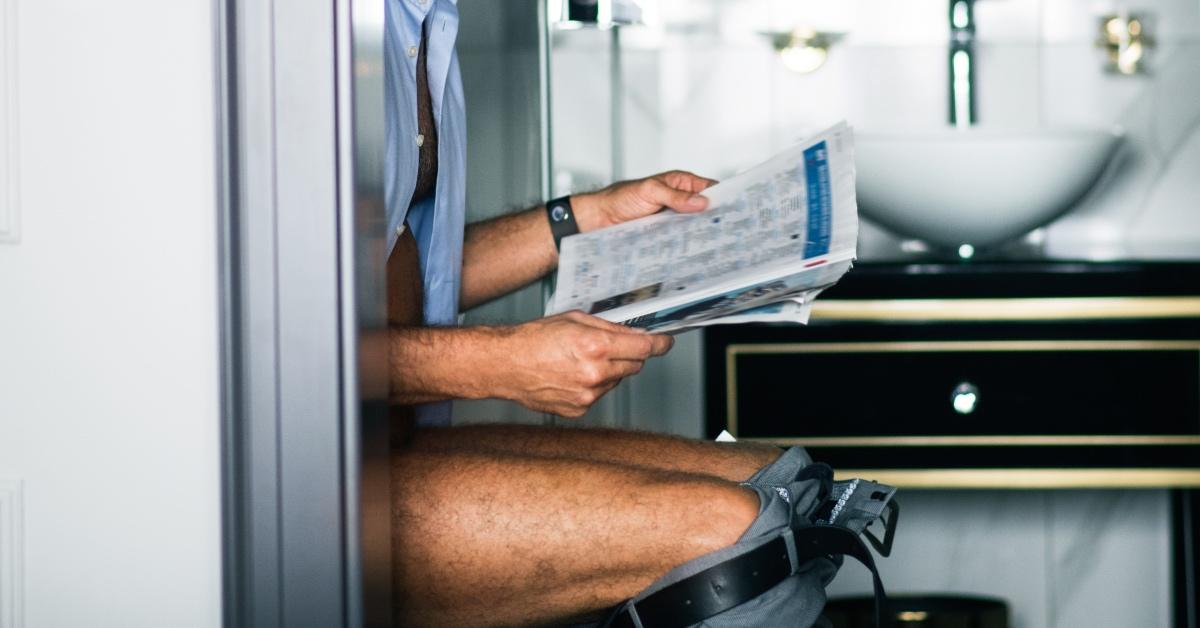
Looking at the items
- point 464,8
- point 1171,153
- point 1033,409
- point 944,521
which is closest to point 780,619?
point 1033,409

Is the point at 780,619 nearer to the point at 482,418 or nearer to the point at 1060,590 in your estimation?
the point at 482,418

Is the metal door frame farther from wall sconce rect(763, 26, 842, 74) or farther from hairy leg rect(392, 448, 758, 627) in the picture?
wall sconce rect(763, 26, 842, 74)

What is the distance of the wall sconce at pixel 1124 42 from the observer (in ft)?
5.93

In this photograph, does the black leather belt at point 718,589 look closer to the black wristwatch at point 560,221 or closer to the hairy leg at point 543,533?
the hairy leg at point 543,533

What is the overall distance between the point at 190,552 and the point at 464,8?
3.03ft

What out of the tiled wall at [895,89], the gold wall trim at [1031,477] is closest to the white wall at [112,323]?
the gold wall trim at [1031,477]

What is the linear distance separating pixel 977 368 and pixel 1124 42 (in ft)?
2.66

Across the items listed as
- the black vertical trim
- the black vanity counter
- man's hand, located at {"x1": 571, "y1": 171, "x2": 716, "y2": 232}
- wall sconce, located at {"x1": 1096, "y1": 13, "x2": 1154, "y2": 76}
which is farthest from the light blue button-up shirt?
wall sconce, located at {"x1": 1096, "y1": 13, "x2": 1154, "y2": 76}

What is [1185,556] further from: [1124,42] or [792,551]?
[792,551]

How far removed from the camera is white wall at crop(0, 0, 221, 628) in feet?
1.73

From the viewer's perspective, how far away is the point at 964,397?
4.34 feet

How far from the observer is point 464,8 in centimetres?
133

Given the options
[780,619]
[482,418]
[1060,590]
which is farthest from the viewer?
[1060,590]

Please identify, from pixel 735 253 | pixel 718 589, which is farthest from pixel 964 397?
pixel 718 589
